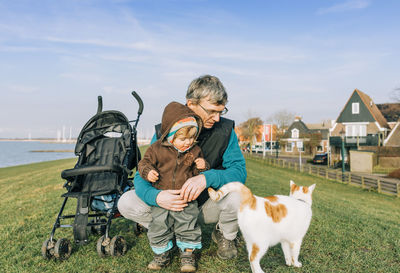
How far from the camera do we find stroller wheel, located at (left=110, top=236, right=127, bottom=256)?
313 centimetres

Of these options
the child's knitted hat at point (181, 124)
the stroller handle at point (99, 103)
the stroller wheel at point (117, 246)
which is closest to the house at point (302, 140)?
the stroller handle at point (99, 103)

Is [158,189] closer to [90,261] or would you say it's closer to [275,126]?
[90,261]

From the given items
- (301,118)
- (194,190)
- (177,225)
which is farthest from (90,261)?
(301,118)

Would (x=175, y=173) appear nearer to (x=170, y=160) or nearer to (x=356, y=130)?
(x=170, y=160)

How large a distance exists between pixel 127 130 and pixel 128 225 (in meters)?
1.55

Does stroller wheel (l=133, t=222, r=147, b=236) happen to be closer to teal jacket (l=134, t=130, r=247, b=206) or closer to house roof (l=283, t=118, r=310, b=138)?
teal jacket (l=134, t=130, r=247, b=206)

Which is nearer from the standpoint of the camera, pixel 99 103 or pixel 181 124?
pixel 181 124

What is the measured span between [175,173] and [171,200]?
276 millimetres

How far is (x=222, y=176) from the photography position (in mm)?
2906

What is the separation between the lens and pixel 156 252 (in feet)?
9.31

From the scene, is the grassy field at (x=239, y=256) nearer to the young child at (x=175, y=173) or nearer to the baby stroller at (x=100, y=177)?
the baby stroller at (x=100, y=177)

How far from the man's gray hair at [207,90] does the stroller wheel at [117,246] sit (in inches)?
68.2

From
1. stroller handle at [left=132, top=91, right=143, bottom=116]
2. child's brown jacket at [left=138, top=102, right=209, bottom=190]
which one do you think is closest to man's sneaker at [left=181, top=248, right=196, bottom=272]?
child's brown jacket at [left=138, top=102, right=209, bottom=190]

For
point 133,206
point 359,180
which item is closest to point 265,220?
point 133,206
